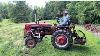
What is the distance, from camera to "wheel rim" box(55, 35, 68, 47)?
43.1ft

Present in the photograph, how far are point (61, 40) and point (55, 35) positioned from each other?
36cm

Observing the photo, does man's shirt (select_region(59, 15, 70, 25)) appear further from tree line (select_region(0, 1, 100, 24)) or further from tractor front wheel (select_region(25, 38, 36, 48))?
tree line (select_region(0, 1, 100, 24))

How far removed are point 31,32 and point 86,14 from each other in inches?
1111

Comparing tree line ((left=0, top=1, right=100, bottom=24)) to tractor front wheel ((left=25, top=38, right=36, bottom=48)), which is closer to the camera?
tractor front wheel ((left=25, top=38, right=36, bottom=48))

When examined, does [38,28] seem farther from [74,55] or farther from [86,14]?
[86,14]

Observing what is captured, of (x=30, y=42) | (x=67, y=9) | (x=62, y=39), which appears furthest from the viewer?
(x=67, y=9)

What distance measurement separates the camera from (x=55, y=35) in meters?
13.3

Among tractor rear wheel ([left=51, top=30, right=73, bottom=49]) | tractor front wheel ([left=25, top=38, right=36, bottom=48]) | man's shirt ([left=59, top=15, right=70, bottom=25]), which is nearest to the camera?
tractor rear wheel ([left=51, top=30, right=73, bottom=49])

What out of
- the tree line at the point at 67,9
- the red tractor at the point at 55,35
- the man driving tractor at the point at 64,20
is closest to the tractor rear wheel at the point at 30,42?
the red tractor at the point at 55,35

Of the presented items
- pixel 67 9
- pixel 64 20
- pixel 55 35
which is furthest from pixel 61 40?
pixel 67 9

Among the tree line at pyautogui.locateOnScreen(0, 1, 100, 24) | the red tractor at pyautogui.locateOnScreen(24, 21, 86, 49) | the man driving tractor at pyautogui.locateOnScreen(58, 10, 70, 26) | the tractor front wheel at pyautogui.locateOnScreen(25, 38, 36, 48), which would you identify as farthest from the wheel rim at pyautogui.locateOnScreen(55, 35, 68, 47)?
the tree line at pyautogui.locateOnScreen(0, 1, 100, 24)

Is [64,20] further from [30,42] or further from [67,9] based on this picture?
[67,9]

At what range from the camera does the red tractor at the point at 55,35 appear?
13.1 metres

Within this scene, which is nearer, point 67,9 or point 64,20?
point 64,20
